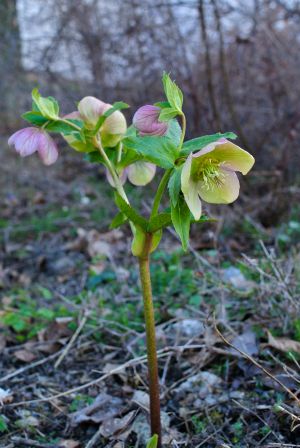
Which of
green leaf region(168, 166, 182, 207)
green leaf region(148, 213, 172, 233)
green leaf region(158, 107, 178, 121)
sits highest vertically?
green leaf region(158, 107, 178, 121)

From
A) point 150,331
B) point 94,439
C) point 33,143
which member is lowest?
point 94,439

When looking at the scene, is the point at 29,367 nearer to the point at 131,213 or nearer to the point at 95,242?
the point at 131,213

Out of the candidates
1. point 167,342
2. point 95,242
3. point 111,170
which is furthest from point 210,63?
point 111,170

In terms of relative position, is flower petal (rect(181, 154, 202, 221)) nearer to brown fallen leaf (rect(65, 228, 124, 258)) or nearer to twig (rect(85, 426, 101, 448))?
twig (rect(85, 426, 101, 448))

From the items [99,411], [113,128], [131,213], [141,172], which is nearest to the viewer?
[131,213]

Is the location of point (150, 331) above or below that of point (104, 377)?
above

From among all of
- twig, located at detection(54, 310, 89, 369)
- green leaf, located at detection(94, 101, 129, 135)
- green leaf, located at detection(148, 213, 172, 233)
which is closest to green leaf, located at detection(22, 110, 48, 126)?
green leaf, located at detection(94, 101, 129, 135)

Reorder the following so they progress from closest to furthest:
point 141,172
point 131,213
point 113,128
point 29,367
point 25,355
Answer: point 131,213 < point 113,128 < point 141,172 < point 29,367 < point 25,355
